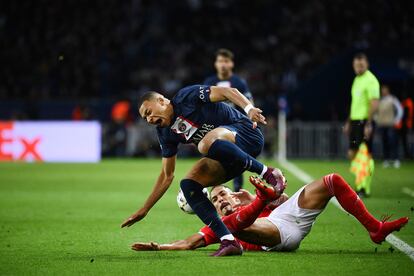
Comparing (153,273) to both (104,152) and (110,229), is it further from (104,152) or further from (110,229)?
(104,152)

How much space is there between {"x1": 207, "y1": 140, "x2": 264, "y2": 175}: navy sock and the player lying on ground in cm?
30

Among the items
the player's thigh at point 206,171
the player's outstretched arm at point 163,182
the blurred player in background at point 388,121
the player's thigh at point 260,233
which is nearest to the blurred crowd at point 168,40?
the blurred player in background at point 388,121

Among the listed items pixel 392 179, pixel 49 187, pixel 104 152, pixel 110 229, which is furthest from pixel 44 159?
pixel 110 229

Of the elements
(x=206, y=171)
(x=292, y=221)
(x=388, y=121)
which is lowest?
(x=388, y=121)

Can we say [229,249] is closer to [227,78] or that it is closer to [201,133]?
[201,133]

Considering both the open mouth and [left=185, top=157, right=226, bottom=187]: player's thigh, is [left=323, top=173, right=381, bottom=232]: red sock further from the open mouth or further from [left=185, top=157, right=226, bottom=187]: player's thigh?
the open mouth

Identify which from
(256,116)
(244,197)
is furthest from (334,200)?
(256,116)

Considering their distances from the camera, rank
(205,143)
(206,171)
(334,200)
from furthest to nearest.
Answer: (334,200) < (206,171) < (205,143)

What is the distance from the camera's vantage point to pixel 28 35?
29.7m

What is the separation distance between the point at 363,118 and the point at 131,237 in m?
5.70

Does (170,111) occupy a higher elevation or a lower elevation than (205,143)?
higher

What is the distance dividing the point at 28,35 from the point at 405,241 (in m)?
23.3

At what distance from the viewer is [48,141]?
25.0 metres

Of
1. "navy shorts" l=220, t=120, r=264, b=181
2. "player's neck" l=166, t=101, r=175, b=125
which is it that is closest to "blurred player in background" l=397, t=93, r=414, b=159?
"navy shorts" l=220, t=120, r=264, b=181
